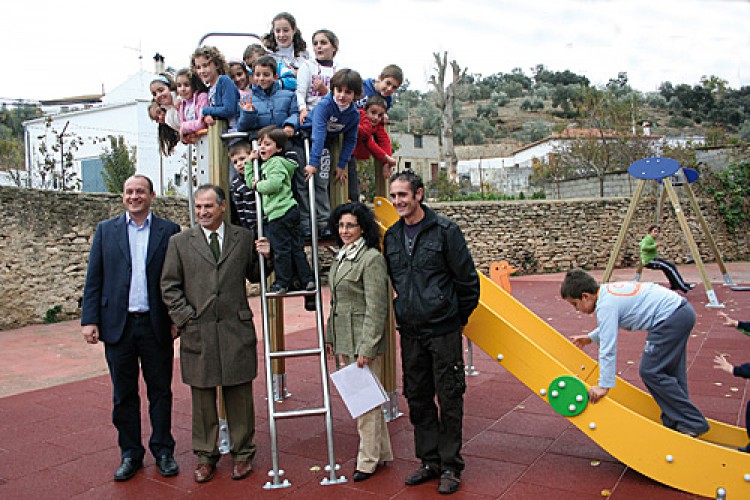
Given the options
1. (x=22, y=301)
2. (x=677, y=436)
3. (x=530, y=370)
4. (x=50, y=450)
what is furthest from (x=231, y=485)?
(x=22, y=301)

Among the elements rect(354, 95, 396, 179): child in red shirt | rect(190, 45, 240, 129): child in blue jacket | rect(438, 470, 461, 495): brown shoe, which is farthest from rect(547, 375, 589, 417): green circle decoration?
rect(190, 45, 240, 129): child in blue jacket

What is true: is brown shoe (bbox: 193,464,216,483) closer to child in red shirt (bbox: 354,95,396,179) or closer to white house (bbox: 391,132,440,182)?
child in red shirt (bbox: 354,95,396,179)

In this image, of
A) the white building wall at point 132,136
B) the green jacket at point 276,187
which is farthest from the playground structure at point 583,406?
the white building wall at point 132,136

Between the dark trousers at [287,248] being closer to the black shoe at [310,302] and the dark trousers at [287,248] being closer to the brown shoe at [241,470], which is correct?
the black shoe at [310,302]

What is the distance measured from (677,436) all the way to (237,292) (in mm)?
2854

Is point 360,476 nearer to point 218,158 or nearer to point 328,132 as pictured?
point 328,132

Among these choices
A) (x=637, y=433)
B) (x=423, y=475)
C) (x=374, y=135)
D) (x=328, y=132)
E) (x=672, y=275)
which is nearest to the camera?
(x=637, y=433)

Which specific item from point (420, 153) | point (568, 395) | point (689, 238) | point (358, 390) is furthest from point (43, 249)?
point (420, 153)

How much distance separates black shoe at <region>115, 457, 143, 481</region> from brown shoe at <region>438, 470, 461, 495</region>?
208 cm

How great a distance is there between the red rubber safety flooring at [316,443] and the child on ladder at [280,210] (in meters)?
1.32

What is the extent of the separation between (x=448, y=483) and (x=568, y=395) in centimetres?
92

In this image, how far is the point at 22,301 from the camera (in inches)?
438

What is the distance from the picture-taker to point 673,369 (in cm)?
397

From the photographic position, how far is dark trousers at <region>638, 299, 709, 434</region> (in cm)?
392
